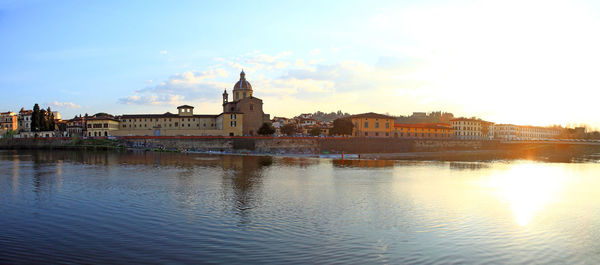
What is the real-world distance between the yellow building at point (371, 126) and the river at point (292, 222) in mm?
60204

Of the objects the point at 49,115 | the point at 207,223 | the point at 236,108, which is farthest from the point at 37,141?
the point at 207,223

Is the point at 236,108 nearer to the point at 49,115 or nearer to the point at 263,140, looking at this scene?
the point at 263,140

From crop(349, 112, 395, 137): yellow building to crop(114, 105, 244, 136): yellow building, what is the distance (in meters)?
27.4

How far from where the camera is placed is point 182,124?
85500 mm

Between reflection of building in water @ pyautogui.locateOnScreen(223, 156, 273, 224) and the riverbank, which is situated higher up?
the riverbank

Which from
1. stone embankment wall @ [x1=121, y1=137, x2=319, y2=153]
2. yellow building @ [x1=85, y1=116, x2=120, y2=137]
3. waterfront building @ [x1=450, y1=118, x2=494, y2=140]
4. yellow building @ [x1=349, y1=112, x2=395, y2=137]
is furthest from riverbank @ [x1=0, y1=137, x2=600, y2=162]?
waterfront building @ [x1=450, y1=118, x2=494, y2=140]

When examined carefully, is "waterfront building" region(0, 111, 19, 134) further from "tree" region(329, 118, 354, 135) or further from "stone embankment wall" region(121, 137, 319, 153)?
"tree" region(329, 118, 354, 135)

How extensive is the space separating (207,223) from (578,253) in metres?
13.1

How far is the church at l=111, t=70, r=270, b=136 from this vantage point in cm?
7994

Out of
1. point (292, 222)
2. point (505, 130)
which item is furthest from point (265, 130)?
point (505, 130)

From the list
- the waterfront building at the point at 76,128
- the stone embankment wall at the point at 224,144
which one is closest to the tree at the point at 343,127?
the stone embankment wall at the point at 224,144

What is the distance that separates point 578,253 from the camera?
12.2 meters

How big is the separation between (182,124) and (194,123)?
270 cm

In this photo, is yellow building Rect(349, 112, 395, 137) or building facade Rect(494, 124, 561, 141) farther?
building facade Rect(494, 124, 561, 141)
